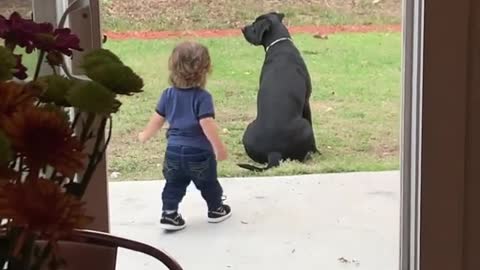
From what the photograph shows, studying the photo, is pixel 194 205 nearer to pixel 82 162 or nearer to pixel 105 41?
pixel 105 41

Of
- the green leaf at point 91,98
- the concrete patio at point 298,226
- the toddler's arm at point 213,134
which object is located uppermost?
the green leaf at point 91,98

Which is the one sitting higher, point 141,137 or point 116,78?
point 116,78

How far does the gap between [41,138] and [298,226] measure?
1.28 metres

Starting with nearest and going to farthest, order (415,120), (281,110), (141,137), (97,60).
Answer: (97,60), (415,120), (141,137), (281,110)

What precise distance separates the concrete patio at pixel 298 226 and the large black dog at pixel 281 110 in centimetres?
7

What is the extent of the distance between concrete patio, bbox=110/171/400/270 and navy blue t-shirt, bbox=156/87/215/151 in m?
0.12

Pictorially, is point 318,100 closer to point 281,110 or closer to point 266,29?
point 281,110

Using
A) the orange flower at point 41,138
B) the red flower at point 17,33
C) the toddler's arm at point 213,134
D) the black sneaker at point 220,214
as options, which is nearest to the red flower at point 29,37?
the red flower at point 17,33

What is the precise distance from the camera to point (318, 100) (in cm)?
187

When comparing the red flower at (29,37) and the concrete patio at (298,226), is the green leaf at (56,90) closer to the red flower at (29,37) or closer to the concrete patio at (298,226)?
the red flower at (29,37)

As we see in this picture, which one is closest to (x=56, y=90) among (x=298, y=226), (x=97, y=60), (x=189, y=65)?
(x=97, y=60)

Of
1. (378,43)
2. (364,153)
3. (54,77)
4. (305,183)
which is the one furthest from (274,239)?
(54,77)

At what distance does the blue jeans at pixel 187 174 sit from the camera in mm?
1841

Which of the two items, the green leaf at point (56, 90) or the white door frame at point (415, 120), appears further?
the white door frame at point (415, 120)
